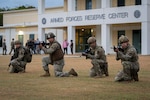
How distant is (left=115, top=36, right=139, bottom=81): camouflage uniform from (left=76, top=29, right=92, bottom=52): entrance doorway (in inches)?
1470

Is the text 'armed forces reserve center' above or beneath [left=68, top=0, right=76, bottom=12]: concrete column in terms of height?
beneath

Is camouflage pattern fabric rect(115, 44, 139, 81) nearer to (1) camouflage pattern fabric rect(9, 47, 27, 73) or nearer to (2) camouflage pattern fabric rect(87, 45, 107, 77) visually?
(2) camouflage pattern fabric rect(87, 45, 107, 77)

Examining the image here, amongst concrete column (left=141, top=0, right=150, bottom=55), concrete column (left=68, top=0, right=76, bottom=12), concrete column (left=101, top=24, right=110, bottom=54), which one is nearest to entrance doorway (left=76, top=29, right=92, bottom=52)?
concrete column (left=68, top=0, right=76, bottom=12)

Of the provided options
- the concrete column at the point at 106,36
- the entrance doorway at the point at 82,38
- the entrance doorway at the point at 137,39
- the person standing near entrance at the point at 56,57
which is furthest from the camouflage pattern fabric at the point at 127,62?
the entrance doorway at the point at 82,38

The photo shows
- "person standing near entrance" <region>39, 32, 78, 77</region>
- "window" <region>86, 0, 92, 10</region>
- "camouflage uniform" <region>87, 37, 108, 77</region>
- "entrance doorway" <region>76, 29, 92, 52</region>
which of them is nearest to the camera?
"camouflage uniform" <region>87, 37, 108, 77</region>

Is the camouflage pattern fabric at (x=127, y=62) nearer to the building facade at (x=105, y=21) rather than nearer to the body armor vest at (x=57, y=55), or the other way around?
the body armor vest at (x=57, y=55)

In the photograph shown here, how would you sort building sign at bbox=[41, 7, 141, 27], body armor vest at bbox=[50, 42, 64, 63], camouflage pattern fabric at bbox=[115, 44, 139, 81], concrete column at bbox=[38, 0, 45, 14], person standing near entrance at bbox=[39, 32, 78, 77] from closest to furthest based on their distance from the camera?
camouflage pattern fabric at bbox=[115, 44, 139, 81] < person standing near entrance at bbox=[39, 32, 78, 77] < body armor vest at bbox=[50, 42, 64, 63] < building sign at bbox=[41, 7, 141, 27] < concrete column at bbox=[38, 0, 45, 14]

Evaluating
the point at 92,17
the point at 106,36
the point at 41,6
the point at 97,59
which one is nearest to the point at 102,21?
the point at 92,17

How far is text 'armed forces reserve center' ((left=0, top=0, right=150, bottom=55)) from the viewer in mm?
39969

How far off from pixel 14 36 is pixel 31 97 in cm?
5086

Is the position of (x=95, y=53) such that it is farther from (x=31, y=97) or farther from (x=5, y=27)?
(x=5, y=27)

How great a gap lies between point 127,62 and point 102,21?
3201 cm

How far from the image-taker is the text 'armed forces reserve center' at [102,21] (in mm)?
39969

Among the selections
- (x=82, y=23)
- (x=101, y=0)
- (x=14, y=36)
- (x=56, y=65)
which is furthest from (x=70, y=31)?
(x=56, y=65)
